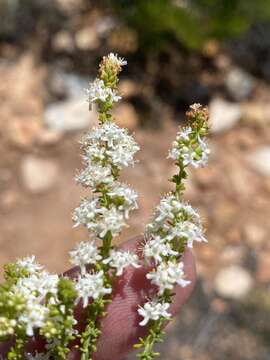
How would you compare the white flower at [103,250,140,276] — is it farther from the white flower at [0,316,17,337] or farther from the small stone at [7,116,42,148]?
the small stone at [7,116,42,148]

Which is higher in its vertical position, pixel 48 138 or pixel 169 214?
pixel 48 138

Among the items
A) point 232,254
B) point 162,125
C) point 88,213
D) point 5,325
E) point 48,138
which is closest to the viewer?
point 5,325

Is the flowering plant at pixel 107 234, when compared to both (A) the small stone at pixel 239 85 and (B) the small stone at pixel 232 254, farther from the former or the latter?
(A) the small stone at pixel 239 85

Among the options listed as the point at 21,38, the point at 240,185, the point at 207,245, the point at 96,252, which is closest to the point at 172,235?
the point at 96,252

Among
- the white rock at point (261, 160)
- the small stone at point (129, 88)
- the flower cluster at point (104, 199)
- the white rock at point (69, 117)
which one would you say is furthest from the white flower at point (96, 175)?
the small stone at point (129, 88)

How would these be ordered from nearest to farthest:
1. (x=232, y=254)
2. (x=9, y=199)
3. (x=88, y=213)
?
(x=88, y=213)
(x=232, y=254)
(x=9, y=199)

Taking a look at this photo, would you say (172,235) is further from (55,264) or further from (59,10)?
(59,10)

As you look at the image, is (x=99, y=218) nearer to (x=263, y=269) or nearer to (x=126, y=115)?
(x=263, y=269)

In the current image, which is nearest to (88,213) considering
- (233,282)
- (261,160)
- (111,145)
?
(111,145)
